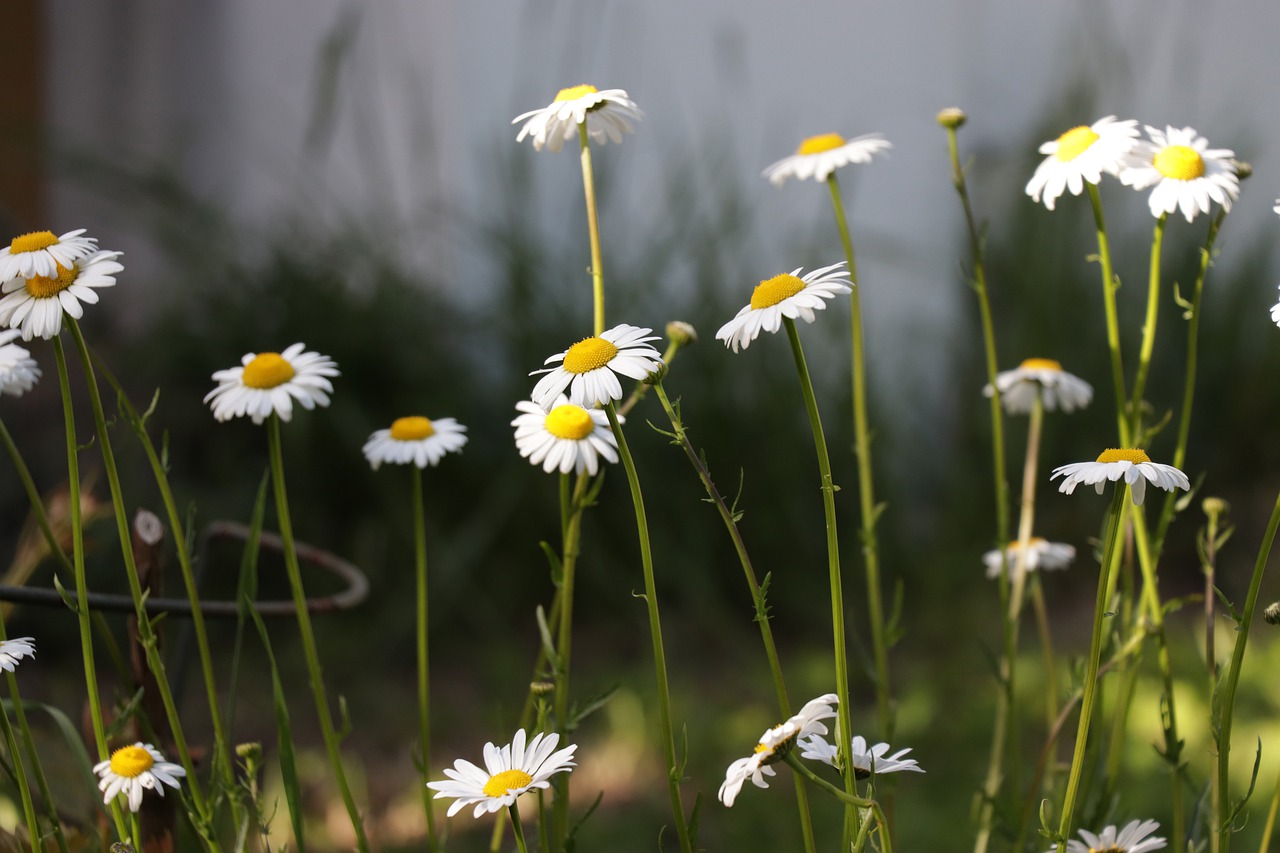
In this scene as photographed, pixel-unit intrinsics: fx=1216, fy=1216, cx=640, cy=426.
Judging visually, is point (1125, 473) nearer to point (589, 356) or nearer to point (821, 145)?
point (589, 356)

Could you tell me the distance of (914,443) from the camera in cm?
259

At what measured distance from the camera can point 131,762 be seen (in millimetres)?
631

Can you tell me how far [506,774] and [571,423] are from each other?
174mm

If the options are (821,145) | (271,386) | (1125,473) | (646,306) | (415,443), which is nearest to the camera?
(1125,473)

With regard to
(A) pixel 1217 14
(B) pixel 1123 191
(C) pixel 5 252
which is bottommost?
(C) pixel 5 252

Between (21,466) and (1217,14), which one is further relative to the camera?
(1217,14)

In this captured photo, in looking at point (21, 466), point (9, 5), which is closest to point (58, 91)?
point (9, 5)

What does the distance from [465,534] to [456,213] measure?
623mm

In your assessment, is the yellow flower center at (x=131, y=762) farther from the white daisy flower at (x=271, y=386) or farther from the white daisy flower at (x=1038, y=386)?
the white daisy flower at (x=1038, y=386)

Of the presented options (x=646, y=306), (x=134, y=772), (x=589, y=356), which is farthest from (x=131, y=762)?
(x=646, y=306)

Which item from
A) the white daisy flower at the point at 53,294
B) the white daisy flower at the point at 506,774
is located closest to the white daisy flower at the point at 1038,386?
the white daisy flower at the point at 506,774

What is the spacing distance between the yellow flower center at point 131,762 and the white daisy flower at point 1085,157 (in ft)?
1.83

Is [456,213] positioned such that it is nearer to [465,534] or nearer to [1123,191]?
[465,534]

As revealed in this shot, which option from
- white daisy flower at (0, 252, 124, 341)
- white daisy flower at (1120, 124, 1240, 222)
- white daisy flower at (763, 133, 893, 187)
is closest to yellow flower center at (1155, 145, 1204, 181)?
white daisy flower at (1120, 124, 1240, 222)
